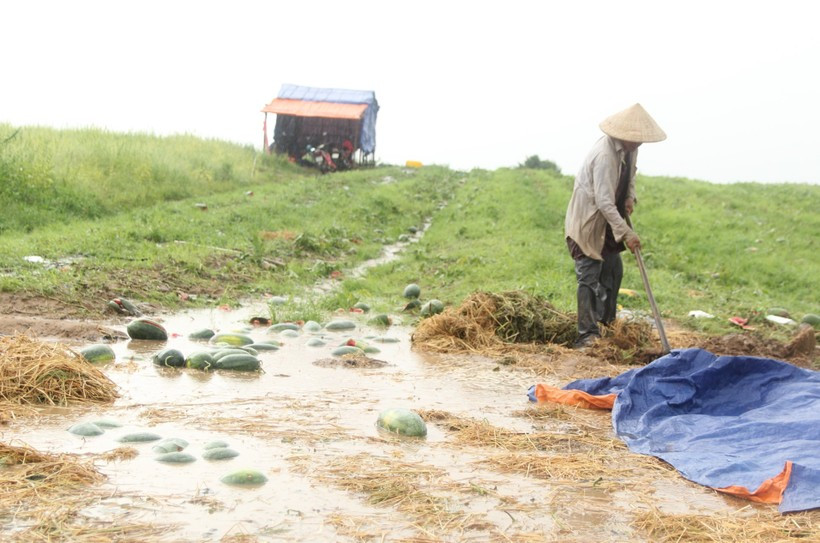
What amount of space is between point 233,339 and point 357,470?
10.7ft

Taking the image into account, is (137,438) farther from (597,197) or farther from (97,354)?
(597,197)

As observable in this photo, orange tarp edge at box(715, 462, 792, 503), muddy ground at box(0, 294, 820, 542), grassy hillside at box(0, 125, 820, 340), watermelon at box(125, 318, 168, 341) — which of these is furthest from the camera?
grassy hillside at box(0, 125, 820, 340)

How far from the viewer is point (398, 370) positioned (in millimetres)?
6246

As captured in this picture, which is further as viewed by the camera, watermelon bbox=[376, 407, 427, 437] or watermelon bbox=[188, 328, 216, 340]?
watermelon bbox=[188, 328, 216, 340]

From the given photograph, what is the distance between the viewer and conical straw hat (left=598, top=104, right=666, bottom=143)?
692 centimetres

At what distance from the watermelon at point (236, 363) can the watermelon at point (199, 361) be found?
5 centimetres

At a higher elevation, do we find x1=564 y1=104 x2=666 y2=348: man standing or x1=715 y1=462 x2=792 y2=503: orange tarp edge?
x1=564 y1=104 x2=666 y2=348: man standing

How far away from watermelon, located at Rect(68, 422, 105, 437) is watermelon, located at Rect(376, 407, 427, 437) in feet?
4.69

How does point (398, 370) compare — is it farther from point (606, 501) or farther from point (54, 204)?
point (54, 204)

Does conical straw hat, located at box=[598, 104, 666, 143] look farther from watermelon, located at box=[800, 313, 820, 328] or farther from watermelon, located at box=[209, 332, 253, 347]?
watermelon, located at box=[209, 332, 253, 347]

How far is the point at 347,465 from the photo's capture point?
373cm

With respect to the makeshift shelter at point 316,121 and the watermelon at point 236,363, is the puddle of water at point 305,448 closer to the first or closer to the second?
the watermelon at point 236,363

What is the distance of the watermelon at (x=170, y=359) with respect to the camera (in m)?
5.76

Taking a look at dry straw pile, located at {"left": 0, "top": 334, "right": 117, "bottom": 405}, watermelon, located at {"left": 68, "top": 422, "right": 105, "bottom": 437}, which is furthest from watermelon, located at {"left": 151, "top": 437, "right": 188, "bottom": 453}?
dry straw pile, located at {"left": 0, "top": 334, "right": 117, "bottom": 405}
